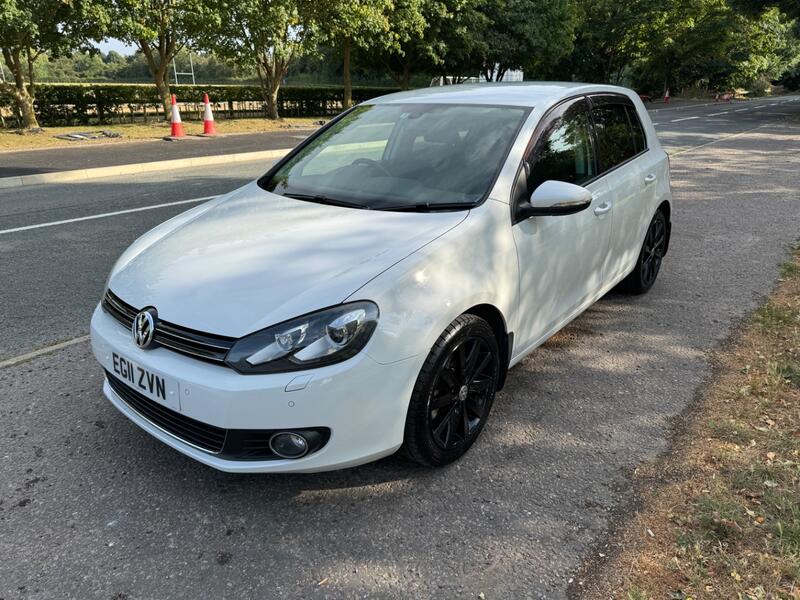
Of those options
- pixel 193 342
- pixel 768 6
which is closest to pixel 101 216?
pixel 193 342

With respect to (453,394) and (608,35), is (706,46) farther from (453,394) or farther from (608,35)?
(453,394)

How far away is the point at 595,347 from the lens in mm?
3936

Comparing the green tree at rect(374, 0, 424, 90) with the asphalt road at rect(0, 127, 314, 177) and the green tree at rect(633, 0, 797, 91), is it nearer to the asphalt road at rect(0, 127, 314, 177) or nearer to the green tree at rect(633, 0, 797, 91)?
the asphalt road at rect(0, 127, 314, 177)

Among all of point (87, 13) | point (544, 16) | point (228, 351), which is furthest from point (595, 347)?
point (544, 16)

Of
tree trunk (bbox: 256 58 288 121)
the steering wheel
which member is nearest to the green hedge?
tree trunk (bbox: 256 58 288 121)

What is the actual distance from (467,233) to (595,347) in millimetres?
1743

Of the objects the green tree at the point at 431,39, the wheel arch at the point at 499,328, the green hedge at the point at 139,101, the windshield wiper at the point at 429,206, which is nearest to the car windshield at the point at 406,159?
the windshield wiper at the point at 429,206

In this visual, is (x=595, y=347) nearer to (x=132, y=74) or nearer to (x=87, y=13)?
(x=87, y=13)

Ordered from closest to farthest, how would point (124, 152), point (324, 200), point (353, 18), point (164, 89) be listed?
point (324, 200) < point (124, 152) < point (164, 89) < point (353, 18)

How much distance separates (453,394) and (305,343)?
760mm

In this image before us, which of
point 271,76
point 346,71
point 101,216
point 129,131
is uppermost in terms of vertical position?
point 346,71

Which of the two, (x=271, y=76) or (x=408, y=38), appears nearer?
(x=271, y=76)

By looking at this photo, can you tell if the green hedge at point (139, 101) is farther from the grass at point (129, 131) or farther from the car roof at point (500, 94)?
the car roof at point (500, 94)

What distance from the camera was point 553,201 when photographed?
2.83 meters
